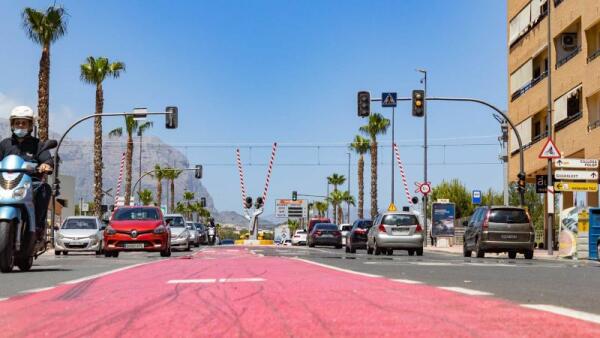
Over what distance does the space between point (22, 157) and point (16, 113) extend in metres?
0.67

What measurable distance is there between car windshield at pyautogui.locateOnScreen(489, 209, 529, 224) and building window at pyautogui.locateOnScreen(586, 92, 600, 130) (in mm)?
10842

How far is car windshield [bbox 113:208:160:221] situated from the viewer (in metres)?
24.4

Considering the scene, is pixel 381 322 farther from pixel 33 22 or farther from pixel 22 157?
pixel 33 22

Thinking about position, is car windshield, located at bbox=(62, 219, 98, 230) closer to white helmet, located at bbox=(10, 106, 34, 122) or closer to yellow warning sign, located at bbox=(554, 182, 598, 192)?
yellow warning sign, located at bbox=(554, 182, 598, 192)

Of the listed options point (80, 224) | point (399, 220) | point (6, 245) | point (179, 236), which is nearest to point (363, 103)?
point (399, 220)

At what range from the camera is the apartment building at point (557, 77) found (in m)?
35.8

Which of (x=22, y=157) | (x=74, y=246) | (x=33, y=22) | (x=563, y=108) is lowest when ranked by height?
(x=74, y=246)

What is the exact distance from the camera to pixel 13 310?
647 centimetres

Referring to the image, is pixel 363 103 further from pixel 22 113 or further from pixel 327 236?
pixel 22 113

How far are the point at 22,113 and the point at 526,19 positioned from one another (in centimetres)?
3733

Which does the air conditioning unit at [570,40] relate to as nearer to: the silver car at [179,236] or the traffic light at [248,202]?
the silver car at [179,236]

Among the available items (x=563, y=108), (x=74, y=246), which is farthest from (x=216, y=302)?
(x=563, y=108)

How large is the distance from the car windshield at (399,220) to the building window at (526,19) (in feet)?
57.9

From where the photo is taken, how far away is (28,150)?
490 inches
